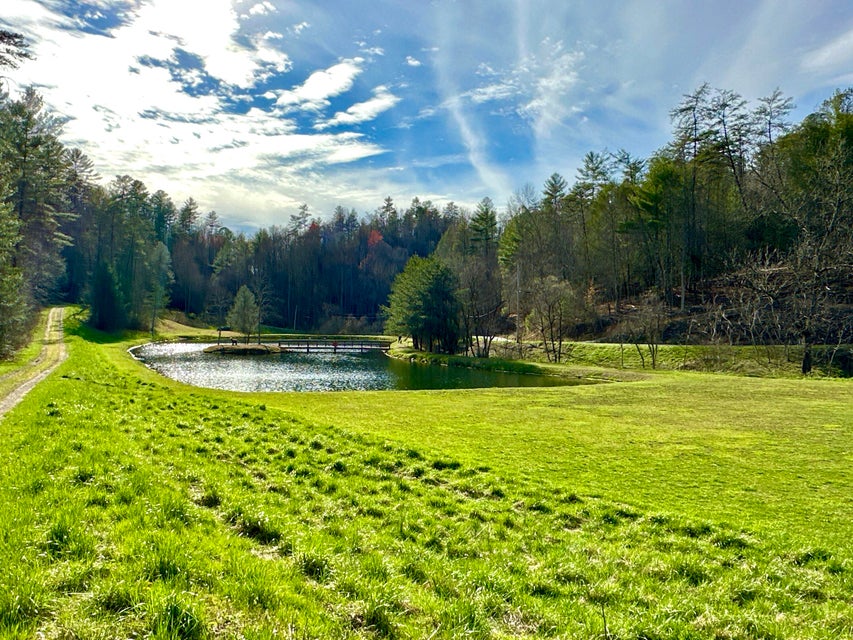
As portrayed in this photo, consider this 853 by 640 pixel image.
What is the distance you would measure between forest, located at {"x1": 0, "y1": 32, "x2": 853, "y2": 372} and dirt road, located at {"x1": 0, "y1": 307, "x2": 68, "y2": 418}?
7.26 ft

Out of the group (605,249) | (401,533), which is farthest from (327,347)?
(401,533)

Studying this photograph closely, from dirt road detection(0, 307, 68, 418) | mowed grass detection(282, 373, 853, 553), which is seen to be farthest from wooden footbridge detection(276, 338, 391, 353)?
mowed grass detection(282, 373, 853, 553)

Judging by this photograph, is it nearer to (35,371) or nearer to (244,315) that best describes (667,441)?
(35,371)

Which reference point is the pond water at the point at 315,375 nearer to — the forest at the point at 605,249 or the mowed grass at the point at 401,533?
the forest at the point at 605,249

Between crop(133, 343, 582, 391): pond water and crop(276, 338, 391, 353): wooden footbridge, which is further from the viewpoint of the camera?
crop(276, 338, 391, 353): wooden footbridge

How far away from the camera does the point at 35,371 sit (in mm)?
20609

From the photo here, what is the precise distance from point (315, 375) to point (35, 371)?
54.2 feet

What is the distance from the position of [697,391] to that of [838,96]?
37704mm

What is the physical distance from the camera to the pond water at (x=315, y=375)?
28750mm

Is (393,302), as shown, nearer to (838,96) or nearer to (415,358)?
(415,358)

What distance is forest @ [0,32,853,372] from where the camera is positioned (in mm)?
31750

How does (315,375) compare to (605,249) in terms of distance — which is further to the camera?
(605,249)

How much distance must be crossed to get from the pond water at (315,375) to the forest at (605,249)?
890 cm

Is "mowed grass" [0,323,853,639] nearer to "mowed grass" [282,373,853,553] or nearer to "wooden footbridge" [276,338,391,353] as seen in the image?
"mowed grass" [282,373,853,553]
